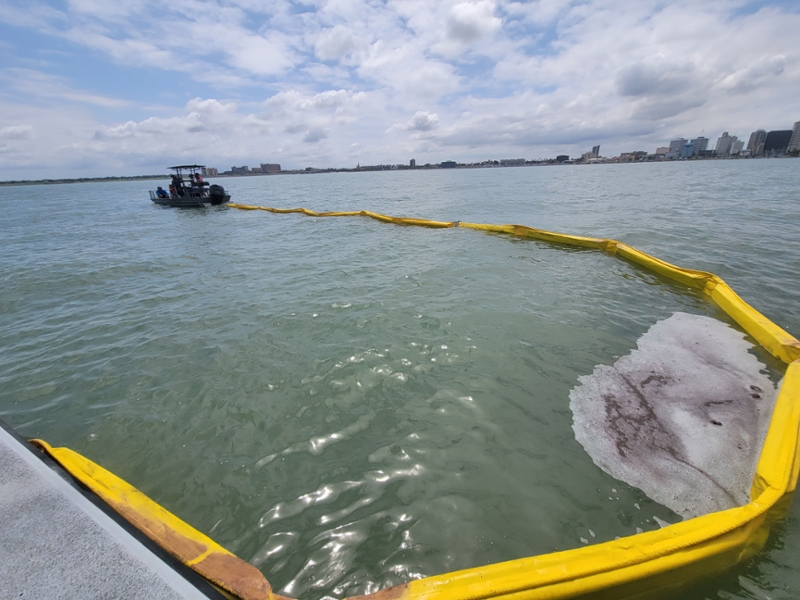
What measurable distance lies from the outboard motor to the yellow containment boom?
27.2 metres

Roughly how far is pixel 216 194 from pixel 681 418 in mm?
29492

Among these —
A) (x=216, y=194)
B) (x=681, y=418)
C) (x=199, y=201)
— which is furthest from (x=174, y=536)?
(x=199, y=201)

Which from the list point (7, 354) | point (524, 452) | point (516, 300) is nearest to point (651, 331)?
point (516, 300)

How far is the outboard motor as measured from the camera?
25734 millimetres

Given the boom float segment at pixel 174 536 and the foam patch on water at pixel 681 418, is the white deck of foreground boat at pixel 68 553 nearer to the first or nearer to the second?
the boom float segment at pixel 174 536

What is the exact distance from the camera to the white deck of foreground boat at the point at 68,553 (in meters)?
1.68

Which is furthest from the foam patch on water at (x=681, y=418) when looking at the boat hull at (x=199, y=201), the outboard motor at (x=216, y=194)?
the boat hull at (x=199, y=201)

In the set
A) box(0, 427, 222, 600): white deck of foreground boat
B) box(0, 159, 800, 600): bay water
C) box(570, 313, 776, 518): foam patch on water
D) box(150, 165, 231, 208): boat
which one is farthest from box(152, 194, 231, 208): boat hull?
box(570, 313, 776, 518): foam patch on water

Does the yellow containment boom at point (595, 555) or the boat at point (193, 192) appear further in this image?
the boat at point (193, 192)

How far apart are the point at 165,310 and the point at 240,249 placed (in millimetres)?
6363

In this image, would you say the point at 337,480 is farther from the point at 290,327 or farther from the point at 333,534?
the point at 290,327

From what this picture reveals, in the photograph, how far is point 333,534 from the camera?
108 inches

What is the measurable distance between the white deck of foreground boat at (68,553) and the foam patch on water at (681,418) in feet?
11.6

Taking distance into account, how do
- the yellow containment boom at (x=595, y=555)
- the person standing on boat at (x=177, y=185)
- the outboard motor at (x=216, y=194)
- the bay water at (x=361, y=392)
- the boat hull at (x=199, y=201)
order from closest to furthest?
the yellow containment boom at (x=595, y=555) → the bay water at (x=361, y=392) → the outboard motor at (x=216, y=194) → the boat hull at (x=199, y=201) → the person standing on boat at (x=177, y=185)
